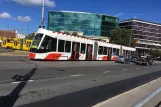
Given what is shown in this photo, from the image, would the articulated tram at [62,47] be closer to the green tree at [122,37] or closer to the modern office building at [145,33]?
the green tree at [122,37]

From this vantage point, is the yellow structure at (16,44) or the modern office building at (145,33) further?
the modern office building at (145,33)

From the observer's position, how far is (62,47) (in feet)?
107

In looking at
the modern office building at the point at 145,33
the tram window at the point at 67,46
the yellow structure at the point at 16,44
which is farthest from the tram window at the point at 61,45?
the modern office building at the point at 145,33

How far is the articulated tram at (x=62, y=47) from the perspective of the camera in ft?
98.3

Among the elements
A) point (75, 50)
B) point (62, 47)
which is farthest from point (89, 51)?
point (62, 47)

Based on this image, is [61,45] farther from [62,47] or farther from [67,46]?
[67,46]

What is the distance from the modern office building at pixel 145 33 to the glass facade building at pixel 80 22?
2691 centimetres

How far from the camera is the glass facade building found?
133500mm

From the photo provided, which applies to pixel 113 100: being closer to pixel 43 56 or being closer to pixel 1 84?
pixel 1 84

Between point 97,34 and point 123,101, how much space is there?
125m

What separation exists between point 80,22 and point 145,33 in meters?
47.7

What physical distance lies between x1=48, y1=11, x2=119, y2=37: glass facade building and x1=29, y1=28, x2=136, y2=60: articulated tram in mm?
89291

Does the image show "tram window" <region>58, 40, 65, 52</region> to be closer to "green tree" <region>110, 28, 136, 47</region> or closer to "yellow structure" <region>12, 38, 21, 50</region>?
"yellow structure" <region>12, 38, 21, 50</region>

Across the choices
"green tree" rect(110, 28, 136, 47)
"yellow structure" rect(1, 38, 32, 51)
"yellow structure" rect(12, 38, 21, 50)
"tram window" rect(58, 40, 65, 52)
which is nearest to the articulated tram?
"tram window" rect(58, 40, 65, 52)
